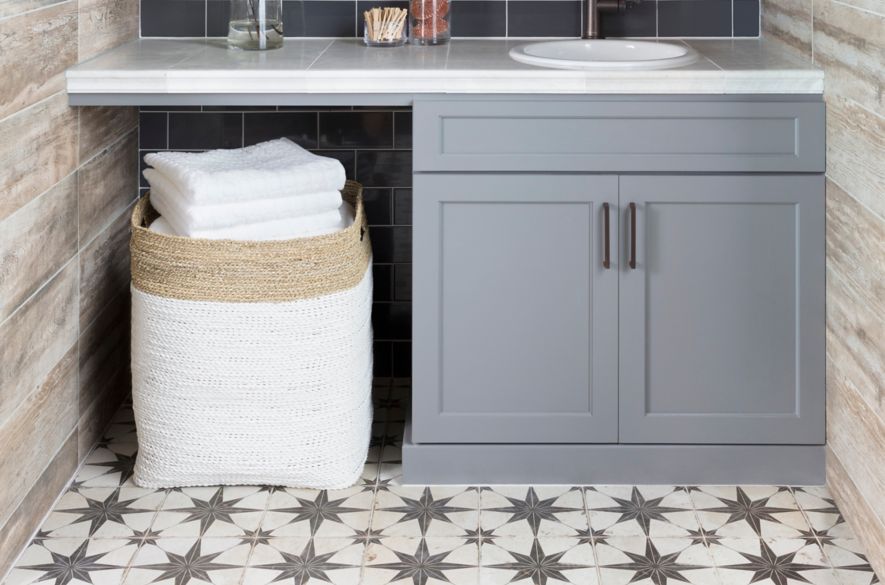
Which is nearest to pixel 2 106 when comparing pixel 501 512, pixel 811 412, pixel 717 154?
pixel 501 512

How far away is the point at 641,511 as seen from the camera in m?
2.47

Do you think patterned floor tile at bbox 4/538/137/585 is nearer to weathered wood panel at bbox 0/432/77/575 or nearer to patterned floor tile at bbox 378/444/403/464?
weathered wood panel at bbox 0/432/77/575

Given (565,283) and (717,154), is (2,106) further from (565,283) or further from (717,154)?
(717,154)

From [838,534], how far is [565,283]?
2.62 ft

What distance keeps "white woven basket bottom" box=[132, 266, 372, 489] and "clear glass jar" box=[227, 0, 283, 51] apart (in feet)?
2.43

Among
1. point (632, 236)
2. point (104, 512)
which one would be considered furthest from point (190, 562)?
point (632, 236)

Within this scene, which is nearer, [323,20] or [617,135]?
[617,135]

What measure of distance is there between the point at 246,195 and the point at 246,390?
434mm

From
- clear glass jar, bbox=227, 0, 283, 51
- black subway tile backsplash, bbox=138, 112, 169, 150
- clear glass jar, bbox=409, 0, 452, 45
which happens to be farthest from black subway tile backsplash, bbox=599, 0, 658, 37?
black subway tile backsplash, bbox=138, 112, 169, 150

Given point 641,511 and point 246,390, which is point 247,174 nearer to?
point 246,390

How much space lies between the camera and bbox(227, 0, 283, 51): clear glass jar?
9.26 ft

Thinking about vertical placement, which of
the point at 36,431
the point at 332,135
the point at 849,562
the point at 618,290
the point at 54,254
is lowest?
the point at 849,562

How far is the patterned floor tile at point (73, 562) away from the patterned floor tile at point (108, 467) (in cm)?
27

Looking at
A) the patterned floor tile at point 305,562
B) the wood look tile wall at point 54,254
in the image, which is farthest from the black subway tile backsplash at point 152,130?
the patterned floor tile at point 305,562
